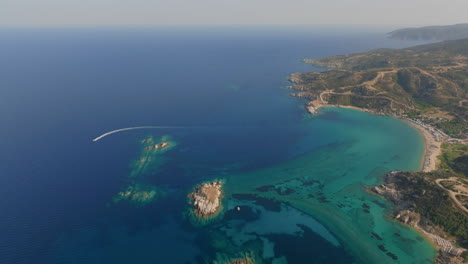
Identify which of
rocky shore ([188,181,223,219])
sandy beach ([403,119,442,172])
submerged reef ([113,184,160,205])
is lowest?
submerged reef ([113,184,160,205])

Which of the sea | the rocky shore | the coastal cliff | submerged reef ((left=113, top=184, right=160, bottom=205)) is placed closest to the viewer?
the sea

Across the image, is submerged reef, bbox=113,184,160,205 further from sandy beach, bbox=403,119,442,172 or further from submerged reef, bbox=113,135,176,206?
sandy beach, bbox=403,119,442,172

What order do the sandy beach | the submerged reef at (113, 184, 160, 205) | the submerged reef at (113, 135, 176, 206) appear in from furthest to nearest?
the sandy beach < the submerged reef at (113, 135, 176, 206) < the submerged reef at (113, 184, 160, 205)

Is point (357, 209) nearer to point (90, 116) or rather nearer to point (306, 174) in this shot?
point (306, 174)

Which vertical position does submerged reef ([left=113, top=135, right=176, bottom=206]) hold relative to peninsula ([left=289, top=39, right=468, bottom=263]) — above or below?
below

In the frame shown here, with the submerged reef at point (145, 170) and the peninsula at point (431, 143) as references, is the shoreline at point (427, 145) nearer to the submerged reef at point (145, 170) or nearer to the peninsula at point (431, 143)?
the peninsula at point (431, 143)

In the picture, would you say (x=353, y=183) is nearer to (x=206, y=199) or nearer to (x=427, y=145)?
(x=427, y=145)

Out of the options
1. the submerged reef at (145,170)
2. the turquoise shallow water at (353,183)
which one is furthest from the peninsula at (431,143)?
the submerged reef at (145,170)

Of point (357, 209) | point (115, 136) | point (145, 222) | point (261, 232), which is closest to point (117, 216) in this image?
point (145, 222)

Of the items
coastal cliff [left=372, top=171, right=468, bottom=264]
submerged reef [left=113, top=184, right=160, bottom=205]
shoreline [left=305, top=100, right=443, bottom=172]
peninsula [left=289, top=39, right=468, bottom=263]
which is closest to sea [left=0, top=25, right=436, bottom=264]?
submerged reef [left=113, top=184, right=160, bottom=205]
